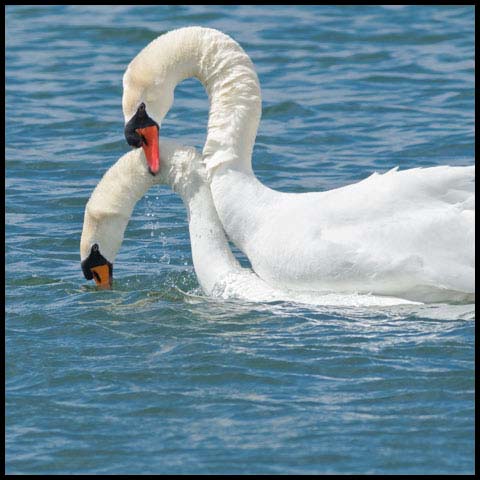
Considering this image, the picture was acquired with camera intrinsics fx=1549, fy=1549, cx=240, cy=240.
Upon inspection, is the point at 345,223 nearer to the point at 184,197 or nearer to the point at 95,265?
the point at 184,197

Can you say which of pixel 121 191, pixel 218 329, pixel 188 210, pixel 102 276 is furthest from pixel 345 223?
pixel 102 276

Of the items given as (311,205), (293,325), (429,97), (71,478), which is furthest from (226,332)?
(429,97)

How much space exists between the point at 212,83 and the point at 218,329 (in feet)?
6.19

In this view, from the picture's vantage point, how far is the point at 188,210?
10.0 metres

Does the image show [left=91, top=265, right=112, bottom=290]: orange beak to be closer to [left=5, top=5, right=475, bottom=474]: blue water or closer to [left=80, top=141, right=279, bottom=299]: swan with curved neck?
[left=80, top=141, right=279, bottom=299]: swan with curved neck

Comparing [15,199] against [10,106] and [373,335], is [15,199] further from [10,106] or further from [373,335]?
[373,335]

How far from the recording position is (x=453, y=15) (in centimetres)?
1928

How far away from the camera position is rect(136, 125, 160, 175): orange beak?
32.2ft

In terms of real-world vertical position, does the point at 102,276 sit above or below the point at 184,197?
below

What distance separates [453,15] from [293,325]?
11083 mm

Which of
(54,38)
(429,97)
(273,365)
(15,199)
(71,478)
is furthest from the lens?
(54,38)

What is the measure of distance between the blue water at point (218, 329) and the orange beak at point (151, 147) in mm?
841

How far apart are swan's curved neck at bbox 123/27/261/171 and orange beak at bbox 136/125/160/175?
12cm

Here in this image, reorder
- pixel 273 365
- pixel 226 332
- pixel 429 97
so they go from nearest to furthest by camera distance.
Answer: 1. pixel 273 365
2. pixel 226 332
3. pixel 429 97
